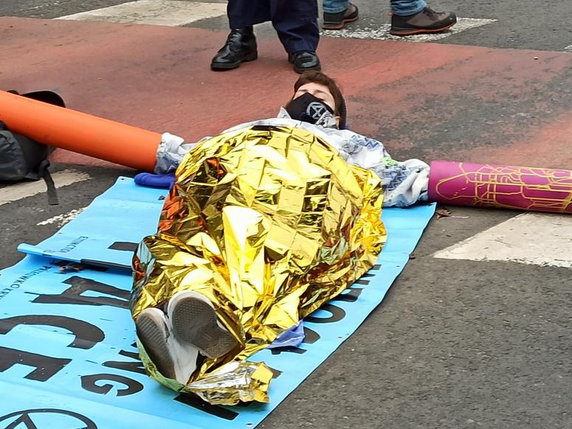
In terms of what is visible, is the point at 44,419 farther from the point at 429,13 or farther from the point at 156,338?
the point at 429,13

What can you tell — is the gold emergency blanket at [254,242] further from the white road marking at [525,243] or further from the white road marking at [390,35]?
the white road marking at [390,35]

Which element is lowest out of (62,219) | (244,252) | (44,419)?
(62,219)

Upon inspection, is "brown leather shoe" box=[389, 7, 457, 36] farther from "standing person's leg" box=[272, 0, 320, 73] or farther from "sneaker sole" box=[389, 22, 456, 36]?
"standing person's leg" box=[272, 0, 320, 73]

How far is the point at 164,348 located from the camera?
8.63 feet

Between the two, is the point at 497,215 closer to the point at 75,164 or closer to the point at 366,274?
the point at 366,274

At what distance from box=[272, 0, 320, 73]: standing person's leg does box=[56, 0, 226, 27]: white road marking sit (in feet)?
5.36

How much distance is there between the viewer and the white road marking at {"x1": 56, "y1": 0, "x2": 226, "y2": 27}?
7.58m

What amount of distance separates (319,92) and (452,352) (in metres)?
1.82

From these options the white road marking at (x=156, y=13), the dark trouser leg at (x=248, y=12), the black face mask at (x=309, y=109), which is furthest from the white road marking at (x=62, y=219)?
the white road marking at (x=156, y=13)

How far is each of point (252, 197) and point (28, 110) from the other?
5.63 ft

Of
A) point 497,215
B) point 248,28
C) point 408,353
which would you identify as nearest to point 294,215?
point 408,353

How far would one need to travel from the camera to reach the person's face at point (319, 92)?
439 cm

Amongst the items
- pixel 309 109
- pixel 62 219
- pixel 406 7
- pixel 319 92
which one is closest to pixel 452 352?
pixel 309 109

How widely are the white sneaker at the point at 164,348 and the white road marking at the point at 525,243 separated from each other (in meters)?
1.31
